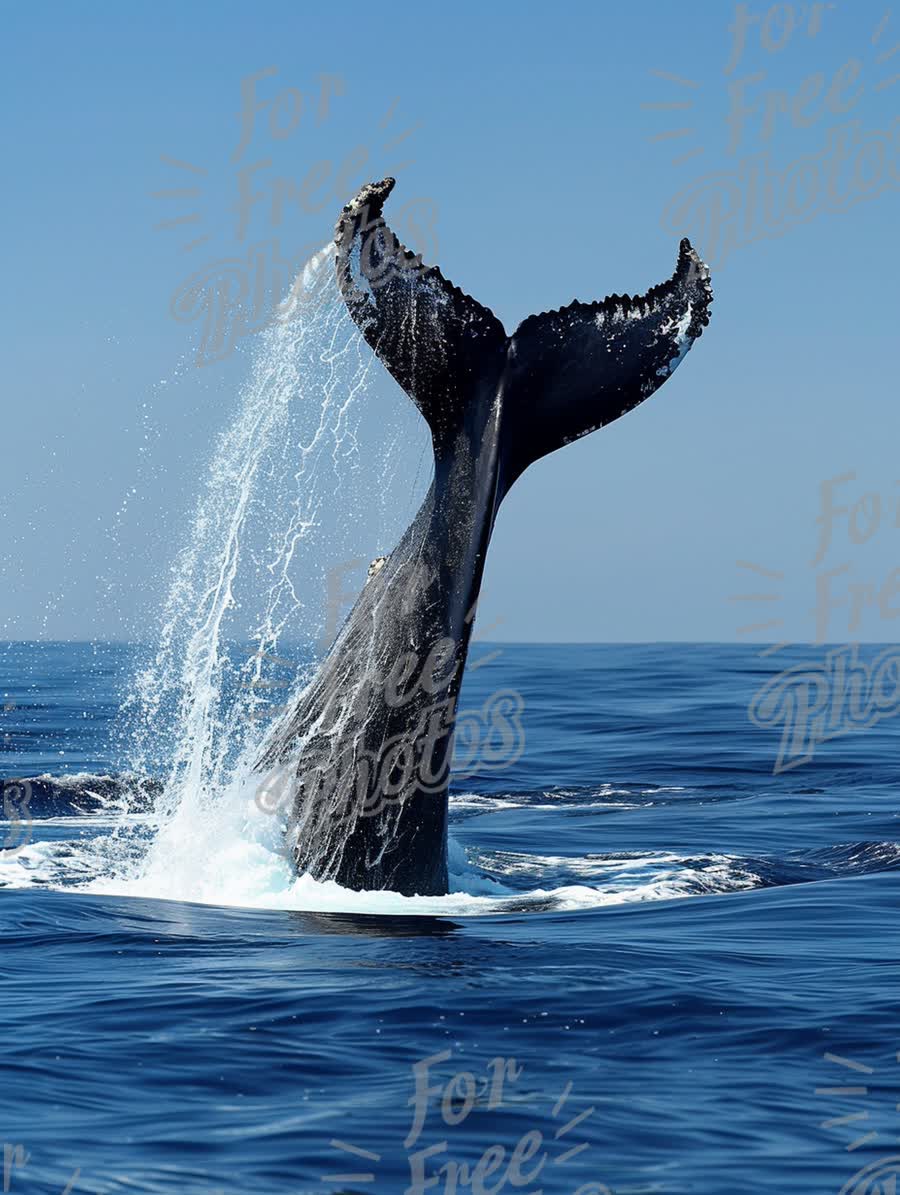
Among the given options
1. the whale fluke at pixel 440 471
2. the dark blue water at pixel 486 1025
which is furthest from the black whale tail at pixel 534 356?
the dark blue water at pixel 486 1025

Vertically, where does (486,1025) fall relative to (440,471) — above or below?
below

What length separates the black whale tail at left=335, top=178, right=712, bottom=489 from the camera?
32.1 feet

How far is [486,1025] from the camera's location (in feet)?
24.6

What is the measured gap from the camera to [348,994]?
8062mm

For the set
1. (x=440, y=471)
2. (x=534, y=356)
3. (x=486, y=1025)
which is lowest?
(x=486, y=1025)

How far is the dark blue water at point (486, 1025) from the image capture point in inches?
233

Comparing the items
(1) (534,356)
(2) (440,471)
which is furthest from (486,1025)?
(1) (534,356)

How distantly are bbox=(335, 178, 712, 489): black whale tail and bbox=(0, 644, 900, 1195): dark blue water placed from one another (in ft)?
9.43

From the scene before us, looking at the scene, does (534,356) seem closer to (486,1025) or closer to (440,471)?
(440,471)

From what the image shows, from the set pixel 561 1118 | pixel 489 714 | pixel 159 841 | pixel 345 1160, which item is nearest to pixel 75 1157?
pixel 345 1160

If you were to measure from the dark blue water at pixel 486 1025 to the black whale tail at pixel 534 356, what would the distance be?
113 inches

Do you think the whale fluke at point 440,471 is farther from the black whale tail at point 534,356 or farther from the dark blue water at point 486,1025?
the dark blue water at point 486,1025

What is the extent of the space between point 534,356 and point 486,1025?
4.05m

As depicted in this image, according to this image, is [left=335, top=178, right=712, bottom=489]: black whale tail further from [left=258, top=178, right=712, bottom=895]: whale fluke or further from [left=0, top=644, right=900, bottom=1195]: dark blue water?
[left=0, top=644, right=900, bottom=1195]: dark blue water
